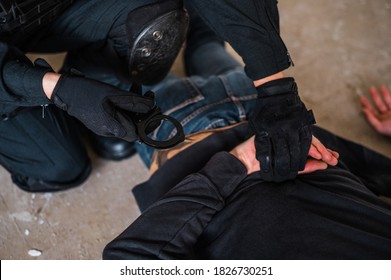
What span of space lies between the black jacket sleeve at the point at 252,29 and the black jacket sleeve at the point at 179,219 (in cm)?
22

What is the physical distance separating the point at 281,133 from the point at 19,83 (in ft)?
1.59

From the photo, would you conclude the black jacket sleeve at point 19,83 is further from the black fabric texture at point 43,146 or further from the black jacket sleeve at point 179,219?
the black jacket sleeve at point 179,219

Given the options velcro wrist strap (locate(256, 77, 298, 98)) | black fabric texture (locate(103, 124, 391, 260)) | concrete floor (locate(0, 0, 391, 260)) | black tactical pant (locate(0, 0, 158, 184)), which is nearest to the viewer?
black fabric texture (locate(103, 124, 391, 260))

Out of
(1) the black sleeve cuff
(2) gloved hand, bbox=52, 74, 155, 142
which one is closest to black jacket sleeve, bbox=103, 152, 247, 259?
(1) the black sleeve cuff

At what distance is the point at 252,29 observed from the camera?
2.68ft

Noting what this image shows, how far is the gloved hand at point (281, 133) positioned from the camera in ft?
2.57

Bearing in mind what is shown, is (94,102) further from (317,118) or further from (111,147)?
(317,118)

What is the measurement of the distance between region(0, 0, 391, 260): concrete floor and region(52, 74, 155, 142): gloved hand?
40 cm

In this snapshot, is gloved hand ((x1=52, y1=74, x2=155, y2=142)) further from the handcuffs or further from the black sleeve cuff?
the black sleeve cuff

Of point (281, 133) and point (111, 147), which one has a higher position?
point (281, 133)

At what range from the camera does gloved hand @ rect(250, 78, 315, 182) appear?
78 cm

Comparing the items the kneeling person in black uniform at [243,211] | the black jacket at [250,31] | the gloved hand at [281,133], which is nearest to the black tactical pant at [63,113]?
the black jacket at [250,31]

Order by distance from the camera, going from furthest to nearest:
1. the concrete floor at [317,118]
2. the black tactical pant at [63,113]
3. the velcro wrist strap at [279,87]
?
the concrete floor at [317,118] → the black tactical pant at [63,113] → the velcro wrist strap at [279,87]

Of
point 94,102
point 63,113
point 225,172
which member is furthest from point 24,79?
point 225,172
